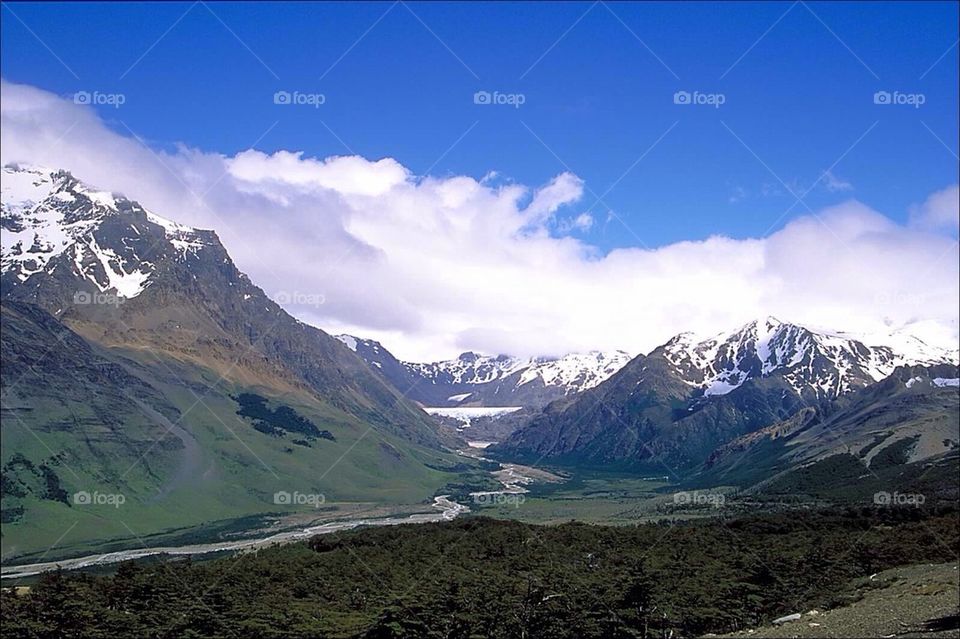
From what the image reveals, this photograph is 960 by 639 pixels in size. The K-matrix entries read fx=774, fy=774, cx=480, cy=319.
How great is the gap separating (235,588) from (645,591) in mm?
48819

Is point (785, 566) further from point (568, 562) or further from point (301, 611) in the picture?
point (301, 611)

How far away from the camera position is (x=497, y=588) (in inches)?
3351

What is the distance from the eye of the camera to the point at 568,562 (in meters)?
105

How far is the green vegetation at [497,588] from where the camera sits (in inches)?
2921

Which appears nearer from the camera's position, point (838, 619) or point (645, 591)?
point (838, 619)

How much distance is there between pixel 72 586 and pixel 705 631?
71.1m

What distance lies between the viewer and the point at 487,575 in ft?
310

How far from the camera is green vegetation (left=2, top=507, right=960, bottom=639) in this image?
74.2m

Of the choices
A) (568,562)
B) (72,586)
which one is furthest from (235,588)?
(568,562)

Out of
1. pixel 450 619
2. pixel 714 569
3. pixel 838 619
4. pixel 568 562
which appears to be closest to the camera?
pixel 838 619

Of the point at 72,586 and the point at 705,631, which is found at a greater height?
the point at 72,586

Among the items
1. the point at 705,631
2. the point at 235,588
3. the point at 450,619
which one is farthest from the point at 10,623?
the point at 705,631

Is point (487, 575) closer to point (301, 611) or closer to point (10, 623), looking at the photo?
point (301, 611)

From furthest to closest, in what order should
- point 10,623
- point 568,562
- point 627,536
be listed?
1. point 627,536
2. point 568,562
3. point 10,623
